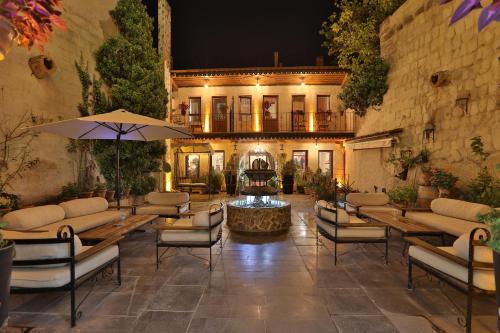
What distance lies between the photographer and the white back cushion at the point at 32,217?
360cm

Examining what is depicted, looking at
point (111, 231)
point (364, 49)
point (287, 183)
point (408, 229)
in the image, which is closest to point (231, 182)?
point (287, 183)

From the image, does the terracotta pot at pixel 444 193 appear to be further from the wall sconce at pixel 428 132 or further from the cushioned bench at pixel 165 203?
the cushioned bench at pixel 165 203

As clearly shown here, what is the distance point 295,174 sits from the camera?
44.2 ft

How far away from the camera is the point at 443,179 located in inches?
219

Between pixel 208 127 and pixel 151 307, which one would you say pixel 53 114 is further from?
pixel 208 127

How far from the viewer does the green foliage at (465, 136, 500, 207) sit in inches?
183

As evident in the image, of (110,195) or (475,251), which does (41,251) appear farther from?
(110,195)

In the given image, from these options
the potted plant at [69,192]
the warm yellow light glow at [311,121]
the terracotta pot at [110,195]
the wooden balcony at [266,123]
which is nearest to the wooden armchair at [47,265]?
the potted plant at [69,192]

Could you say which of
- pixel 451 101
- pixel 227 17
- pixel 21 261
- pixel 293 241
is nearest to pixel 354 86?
pixel 451 101

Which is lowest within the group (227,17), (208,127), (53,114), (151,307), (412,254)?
(151,307)

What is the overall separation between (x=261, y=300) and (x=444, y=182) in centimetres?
475

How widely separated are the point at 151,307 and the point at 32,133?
5.25 m

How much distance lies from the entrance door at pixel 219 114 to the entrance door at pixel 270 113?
2113 mm

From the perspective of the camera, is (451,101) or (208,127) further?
(208,127)
